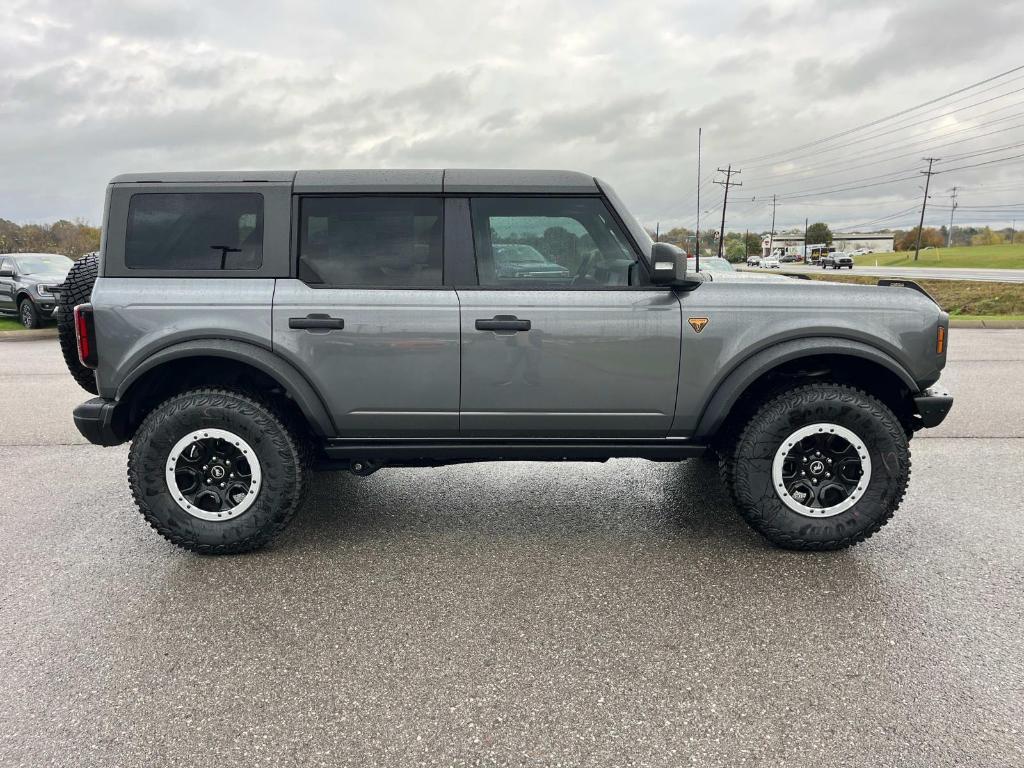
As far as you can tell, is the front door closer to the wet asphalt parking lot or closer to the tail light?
the wet asphalt parking lot

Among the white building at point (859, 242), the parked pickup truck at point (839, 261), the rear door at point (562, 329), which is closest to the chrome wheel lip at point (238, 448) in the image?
the rear door at point (562, 329)

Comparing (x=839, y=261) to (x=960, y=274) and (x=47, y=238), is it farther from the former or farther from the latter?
(x=47, y=238)

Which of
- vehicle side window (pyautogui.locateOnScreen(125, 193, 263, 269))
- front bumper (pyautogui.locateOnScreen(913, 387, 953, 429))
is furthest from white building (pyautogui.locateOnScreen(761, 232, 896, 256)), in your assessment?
vehicle side window (pyautogui.locateOnScreen(125, 193, 263, 269))

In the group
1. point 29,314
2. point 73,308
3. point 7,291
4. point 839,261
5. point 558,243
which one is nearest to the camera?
point 558,243

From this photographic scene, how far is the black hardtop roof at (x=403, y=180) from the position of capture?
3.48 m

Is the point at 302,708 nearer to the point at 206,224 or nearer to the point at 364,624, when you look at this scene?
the point at 364,624

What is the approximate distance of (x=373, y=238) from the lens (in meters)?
3.50

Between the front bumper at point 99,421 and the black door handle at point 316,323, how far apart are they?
38.9 inches

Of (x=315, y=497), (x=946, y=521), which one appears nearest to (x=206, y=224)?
(x=315, y=497)

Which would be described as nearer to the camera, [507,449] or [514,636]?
[514,636]

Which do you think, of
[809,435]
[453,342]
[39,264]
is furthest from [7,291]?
[809,435]

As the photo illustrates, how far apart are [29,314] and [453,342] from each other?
14873mm

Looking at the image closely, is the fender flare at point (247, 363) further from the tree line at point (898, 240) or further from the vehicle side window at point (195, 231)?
the tree line at point (898, 240)

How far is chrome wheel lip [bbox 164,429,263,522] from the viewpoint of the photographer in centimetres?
342
